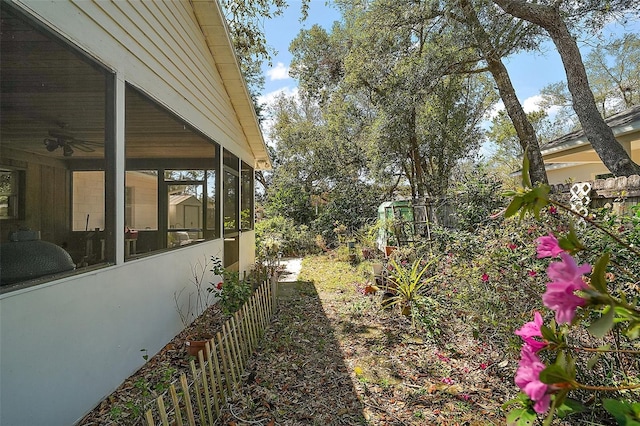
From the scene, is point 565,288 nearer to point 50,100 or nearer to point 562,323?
point 562,323

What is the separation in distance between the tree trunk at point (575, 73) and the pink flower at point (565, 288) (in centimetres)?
634

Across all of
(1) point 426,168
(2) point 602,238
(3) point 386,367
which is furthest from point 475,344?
(1) point 426,168

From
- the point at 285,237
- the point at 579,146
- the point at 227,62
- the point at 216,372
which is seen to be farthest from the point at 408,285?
the point at 285,237

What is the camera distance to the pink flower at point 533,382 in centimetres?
66

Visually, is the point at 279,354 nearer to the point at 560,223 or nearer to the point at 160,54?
the point at 560,223

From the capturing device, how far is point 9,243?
2176 millimetres

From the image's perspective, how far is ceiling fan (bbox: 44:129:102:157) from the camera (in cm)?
309

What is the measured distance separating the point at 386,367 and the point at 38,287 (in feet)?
9.91

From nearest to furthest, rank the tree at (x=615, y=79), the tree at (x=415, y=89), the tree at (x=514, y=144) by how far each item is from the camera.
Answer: the tree at (x=415, y=89) < the tree at (x=615, y=79) < the tree at (x=514, y=144)

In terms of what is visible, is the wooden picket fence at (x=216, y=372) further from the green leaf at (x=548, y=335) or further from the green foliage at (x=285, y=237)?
the green foliage at (x=285, y=237)

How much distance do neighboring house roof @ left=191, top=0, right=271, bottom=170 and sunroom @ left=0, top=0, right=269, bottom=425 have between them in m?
0.05

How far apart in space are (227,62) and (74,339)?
4.82 m

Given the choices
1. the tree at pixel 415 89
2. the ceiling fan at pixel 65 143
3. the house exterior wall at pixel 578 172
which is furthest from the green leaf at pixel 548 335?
the house exterior wall at pixel 578 172

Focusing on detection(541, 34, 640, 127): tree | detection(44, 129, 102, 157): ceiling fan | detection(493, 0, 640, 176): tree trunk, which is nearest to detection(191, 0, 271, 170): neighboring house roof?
detection(44, 129, 102, 157): ceiling fan
